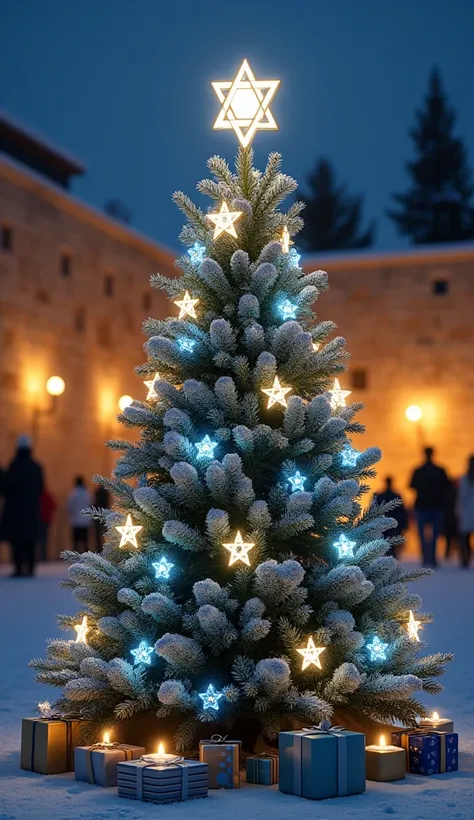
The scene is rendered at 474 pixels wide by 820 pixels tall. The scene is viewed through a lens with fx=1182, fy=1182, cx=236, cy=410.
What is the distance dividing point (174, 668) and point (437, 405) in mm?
26616

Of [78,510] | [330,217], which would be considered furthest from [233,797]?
[330,217]

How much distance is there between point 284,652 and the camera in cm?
472

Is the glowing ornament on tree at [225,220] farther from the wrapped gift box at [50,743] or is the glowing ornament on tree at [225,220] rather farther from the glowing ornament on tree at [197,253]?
the wrapped gift box at [50,743]

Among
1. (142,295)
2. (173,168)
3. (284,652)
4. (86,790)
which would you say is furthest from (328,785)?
(173,168)

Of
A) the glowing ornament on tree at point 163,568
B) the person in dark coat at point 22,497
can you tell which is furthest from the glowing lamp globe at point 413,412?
the glowing ornament on tree at point 163,568

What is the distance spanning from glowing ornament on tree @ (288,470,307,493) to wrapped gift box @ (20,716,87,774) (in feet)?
4.20

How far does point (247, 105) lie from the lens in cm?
543

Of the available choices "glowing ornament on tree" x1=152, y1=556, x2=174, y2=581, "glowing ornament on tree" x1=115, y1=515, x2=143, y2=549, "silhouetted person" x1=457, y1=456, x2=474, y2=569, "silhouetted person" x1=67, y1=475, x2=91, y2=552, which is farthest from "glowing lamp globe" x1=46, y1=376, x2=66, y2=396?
"glowing ornament on tree" x1=152, y1=556, x2=174, y2=581

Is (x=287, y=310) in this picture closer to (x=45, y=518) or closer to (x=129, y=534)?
(x=129, y=534)

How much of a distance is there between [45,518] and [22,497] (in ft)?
16.2

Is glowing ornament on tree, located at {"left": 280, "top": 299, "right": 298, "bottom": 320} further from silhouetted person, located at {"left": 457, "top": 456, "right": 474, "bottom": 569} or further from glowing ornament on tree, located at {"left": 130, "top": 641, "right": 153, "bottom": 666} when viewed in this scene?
silhouetted person, located at {"left": 457, "top": 456, "right": 474, "bottom": 569}

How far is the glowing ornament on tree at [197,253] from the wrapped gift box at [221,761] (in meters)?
2.07

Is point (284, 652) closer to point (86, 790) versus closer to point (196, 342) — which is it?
point (86, 790)

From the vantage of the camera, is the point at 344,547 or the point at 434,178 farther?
the point at 434,178
